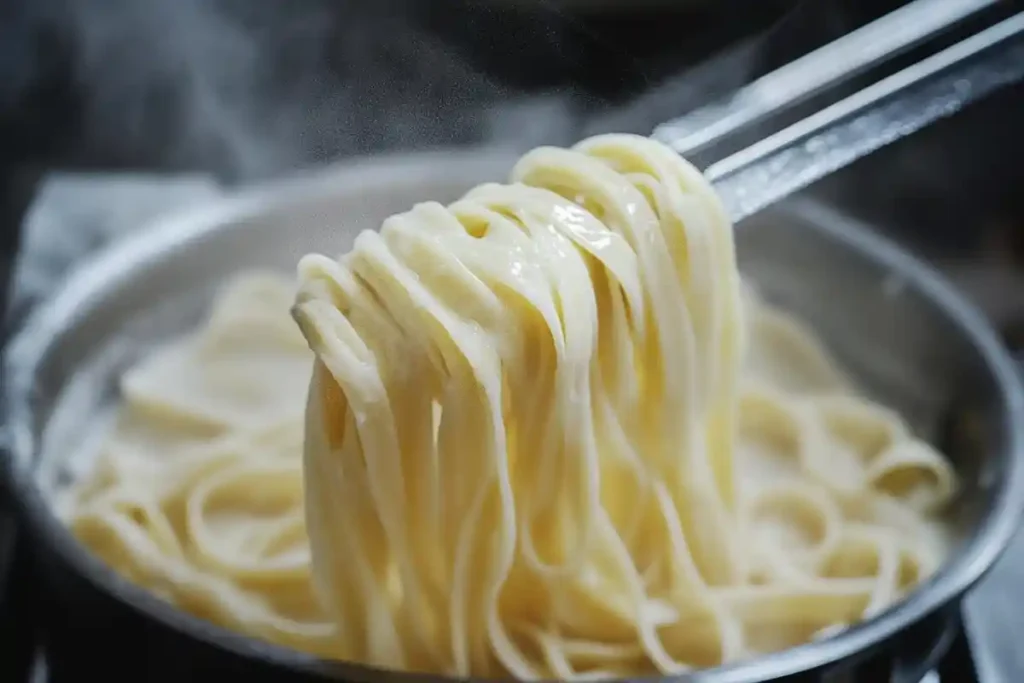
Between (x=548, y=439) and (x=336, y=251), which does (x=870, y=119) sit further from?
(x=336, y=251)

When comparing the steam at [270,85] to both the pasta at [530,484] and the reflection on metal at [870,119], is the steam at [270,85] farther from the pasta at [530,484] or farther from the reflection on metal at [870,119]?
the reflection on metal at [870,119]

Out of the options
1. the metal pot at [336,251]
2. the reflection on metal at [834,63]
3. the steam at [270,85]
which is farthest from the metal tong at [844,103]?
the metal pot at [336,251]

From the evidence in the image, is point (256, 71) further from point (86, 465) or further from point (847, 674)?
point (847, 674)

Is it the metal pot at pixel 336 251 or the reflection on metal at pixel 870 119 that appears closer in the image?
the metal pot at pixel 336 251

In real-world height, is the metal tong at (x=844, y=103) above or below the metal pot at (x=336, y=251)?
above

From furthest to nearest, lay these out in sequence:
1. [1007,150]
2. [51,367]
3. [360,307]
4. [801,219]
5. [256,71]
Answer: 1. [1007,150]
2. [256,71]
3. [801,219]
4. [51,367]
5. [360,307]

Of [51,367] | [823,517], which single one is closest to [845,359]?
[823,517]
